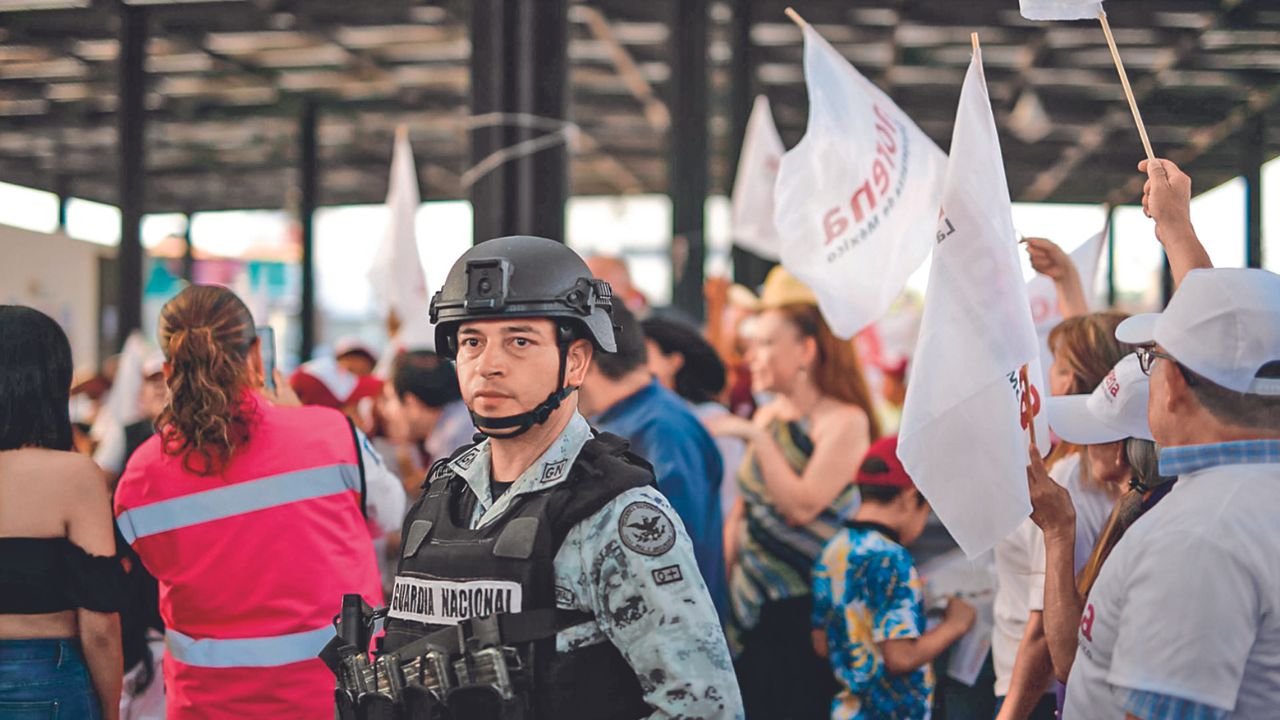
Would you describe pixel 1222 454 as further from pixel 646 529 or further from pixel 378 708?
pixel 378 708

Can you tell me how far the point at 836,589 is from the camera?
3.86 meters

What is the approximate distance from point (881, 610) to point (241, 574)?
5.79 ft

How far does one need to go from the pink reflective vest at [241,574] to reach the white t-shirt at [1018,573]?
161 cm

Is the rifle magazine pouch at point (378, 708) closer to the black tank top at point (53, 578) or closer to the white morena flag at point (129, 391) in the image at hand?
the black tank top at point (53, 578)

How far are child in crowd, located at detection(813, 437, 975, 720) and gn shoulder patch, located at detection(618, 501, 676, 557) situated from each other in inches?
66.3

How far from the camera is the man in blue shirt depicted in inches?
147

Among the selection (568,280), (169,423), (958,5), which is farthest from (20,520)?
(958,5)

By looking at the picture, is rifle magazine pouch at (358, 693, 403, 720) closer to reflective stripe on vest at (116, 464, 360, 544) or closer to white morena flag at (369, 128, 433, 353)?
reflective stripe on vest at (116, 464, 360, 544)

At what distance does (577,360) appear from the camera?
2.33m

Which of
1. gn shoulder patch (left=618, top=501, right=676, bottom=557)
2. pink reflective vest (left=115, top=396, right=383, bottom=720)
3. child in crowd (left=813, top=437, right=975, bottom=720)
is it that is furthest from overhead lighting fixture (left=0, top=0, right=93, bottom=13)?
gn shoulder patch (left=618, top=501, right=676, bottom=557)

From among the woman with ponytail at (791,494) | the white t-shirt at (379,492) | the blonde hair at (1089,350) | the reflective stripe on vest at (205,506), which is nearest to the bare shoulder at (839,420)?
the woman with ponytail at (791,494)

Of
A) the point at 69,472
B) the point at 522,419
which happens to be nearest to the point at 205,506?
the point at 69,472

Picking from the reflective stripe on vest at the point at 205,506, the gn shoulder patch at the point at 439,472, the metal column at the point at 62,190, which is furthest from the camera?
the metal column at the point at 62,190

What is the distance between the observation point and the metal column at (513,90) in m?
5.84
